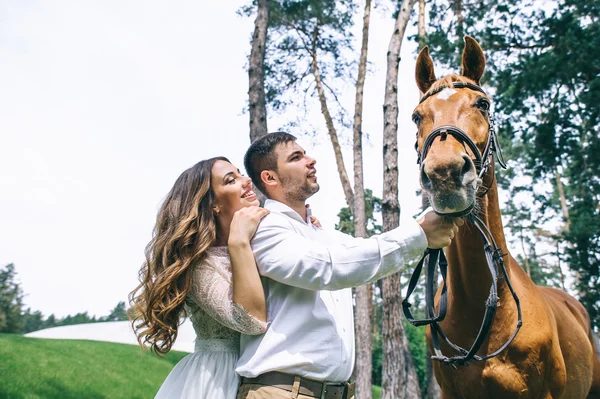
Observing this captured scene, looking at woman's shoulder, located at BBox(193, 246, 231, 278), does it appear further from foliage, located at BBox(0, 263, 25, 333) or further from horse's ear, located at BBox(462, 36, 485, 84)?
foliage, located at BBox(0, 263, 25, 333)

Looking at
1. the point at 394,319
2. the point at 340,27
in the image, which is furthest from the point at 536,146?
the point at 394,319

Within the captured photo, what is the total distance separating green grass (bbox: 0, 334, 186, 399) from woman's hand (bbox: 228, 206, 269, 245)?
8805 millimetres

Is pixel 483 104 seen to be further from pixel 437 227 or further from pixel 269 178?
pixel 269 178

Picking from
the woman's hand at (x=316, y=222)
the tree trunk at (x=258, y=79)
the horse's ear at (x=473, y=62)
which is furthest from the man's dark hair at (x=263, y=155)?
the tree trunk at (x=258, y=79)

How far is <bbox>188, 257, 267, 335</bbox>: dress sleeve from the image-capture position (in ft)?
6.67

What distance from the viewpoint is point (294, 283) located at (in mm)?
2047

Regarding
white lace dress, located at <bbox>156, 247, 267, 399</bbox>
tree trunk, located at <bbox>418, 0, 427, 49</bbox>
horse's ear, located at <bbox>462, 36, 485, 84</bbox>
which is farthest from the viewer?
tree trunk, located at <bbox>418, 0, 427, 49</bbox>

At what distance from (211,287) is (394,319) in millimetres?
6544

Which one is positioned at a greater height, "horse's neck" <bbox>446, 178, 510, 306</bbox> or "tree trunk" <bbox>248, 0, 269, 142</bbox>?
"tree trunk" <bbox>248, 0, 269, 142</bbox>

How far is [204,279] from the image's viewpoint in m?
2.21

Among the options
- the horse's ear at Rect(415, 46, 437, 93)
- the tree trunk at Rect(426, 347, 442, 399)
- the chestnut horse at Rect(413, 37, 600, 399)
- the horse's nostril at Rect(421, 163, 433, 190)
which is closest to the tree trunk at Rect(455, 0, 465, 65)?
the tree trunk at Rect(426, 347, 442, 399)

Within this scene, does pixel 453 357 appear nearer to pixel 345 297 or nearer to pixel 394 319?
pixel 345 297

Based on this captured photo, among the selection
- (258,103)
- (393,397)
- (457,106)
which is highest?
(258,103)

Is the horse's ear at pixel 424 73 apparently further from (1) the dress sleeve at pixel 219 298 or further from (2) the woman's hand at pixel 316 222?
(1) the dress sleeve at pixel 219 298
